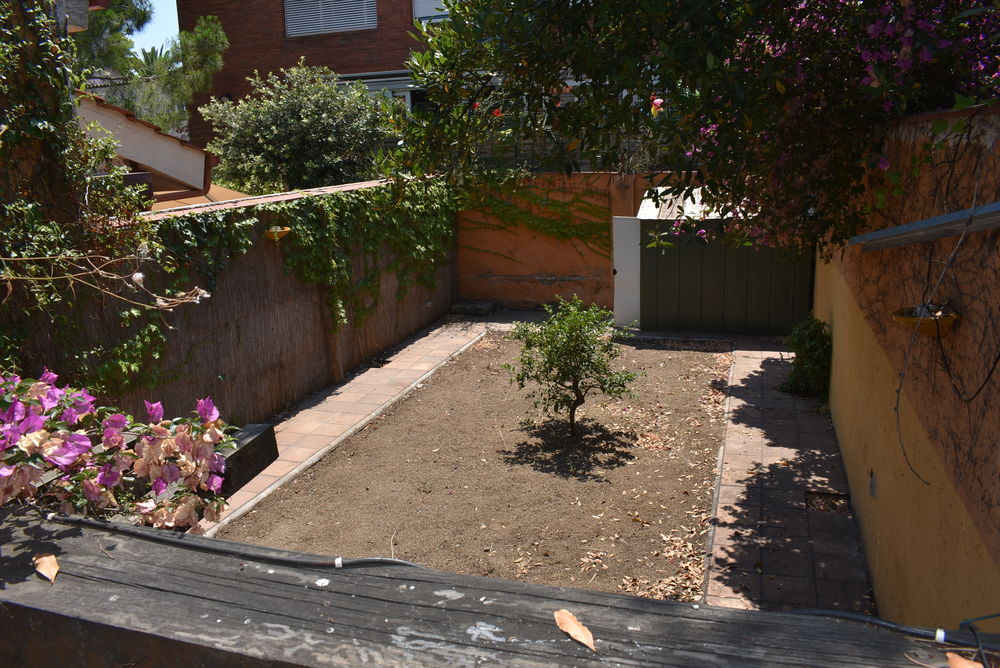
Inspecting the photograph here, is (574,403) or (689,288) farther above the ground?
(689,288)

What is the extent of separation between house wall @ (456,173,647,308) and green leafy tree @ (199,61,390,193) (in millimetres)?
2595

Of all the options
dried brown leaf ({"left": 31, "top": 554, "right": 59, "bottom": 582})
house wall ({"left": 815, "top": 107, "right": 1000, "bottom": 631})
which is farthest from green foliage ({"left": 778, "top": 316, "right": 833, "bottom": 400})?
dried brown leaf ({"left": 31, "top": 554, "right": 59, "bottom": 582})

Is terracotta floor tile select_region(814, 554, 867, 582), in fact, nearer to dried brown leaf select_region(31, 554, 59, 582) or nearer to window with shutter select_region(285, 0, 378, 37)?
dried brown leaf select_region(31, 554, 59, 582)

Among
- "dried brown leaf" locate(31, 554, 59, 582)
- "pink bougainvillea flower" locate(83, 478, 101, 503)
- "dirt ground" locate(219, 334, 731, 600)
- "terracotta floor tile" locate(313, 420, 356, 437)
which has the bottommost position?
"dirt ground" locate(219, 334, 731, 600)

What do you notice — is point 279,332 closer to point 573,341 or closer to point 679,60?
point 573,341

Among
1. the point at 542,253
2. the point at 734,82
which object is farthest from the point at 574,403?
the point at 542,253

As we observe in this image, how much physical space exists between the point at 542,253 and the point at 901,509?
10.0 meters

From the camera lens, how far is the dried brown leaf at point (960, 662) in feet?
3.76

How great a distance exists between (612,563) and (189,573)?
4.25 metres

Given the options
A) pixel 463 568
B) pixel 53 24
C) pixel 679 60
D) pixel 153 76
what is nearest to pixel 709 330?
pixel 463 568

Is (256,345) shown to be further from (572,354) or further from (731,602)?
(731,602)

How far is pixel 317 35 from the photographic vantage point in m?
20.1

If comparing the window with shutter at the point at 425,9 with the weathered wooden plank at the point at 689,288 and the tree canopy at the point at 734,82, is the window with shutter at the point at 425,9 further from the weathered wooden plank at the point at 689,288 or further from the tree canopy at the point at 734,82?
the tree canopy at the point at 734,82

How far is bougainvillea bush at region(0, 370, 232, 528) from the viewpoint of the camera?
5.76ft
